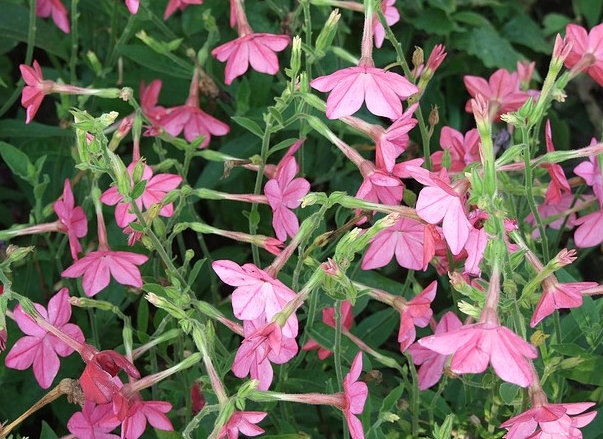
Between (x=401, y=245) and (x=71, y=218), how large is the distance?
0.58 m

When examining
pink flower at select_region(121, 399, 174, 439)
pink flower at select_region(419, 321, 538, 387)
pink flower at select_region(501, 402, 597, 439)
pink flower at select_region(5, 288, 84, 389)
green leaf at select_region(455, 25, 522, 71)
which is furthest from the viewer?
green leaf at select_region(455, 25, 522, 71)

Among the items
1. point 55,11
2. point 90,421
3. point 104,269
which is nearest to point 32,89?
point 104,269

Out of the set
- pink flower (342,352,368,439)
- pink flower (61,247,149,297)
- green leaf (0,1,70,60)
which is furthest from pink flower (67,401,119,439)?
green leaf (0,1,70,60)

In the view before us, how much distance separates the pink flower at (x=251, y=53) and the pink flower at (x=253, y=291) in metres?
0.55

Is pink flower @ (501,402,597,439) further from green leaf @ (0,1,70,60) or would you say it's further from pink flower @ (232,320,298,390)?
green leaf @ (0,1,70,60)

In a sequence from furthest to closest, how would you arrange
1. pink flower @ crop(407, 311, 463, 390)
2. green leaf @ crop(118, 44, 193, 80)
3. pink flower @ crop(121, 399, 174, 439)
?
1. green leaf @ crop(118, 44, 193, 80)
2. pink flower @ crop(407, 311, 463, 390)
3. pink flower @ crop(121, 399, 174, 439)

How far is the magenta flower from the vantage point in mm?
1480

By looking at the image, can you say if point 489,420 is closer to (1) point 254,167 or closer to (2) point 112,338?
(1) point 254,167

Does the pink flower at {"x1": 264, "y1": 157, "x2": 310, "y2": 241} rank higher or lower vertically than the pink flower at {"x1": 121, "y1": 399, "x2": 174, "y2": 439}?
higher

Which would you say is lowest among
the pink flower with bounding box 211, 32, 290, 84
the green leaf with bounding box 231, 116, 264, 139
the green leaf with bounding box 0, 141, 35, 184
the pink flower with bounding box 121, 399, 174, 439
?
the pink flower with bounding box 121, 399, 174, 439

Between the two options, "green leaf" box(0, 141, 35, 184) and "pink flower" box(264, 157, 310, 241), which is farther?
"green leaf" box(0, 141, 35, 184)

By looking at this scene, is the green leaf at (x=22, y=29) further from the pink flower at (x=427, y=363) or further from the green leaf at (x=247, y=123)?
the pink flower at (x=427, y=363)

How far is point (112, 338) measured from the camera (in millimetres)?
1954

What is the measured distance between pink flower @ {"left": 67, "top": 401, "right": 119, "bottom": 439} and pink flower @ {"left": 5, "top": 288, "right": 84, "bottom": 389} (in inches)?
3.6
